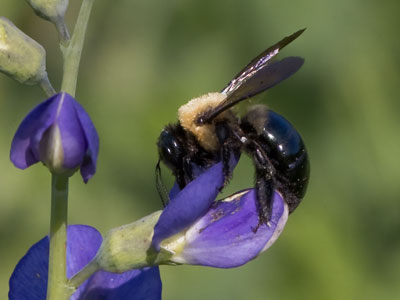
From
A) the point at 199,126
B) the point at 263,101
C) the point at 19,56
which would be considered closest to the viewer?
the point at 19,56

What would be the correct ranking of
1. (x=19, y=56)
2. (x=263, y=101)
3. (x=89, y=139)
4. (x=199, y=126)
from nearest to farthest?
(x=89, y=139) < (x=19, y=56) < (x=199, y=126) < (x=263, y=101)

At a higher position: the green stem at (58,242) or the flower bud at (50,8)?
the flower bud at (50,8)

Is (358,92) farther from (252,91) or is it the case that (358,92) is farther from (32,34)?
(252,91)

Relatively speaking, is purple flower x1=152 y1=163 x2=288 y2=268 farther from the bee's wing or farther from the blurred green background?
the blurred green background

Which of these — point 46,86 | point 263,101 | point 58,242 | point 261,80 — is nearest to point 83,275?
point 58,242

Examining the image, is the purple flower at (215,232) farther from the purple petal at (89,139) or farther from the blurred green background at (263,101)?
the blurred green background at (263,101)

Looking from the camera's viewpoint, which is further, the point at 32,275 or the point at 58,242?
the point at 32,275

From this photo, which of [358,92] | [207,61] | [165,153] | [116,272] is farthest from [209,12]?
[116,272]

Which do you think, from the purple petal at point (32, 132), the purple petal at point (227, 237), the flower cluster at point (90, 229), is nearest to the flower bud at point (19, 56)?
the flower cluster at point (90, 229)

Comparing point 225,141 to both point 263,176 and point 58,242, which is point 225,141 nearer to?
point 263,176
